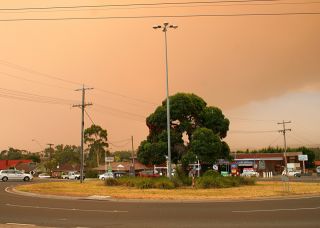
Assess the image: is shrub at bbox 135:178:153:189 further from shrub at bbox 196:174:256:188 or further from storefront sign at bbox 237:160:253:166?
storefront sign at bbox 237:160:253:166

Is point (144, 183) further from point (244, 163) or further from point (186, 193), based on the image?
point (244, 163)

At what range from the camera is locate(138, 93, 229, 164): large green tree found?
4369 centimetres

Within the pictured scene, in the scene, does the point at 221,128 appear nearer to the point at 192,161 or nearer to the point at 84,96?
the point at 192,161

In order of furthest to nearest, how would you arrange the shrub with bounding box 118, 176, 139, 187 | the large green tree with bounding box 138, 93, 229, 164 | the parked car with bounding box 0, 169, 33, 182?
the parked car with bounding box 0, 169, 33, 182, the large green tree with bounding box 138, 93, 229, 164, the shrub with bounding box 118, 176, 139, 187

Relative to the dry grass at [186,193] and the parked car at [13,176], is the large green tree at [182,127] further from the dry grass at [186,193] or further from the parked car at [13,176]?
the parked car at [13,176]

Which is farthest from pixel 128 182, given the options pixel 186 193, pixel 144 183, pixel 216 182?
pixel 186 193

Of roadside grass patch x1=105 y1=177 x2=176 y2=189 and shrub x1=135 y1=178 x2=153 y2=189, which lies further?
shrub x1=135 y1=178 x2=153 y2=189

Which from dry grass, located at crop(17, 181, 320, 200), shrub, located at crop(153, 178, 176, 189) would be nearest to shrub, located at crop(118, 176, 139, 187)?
shrub, located at crop(153, 178, 176, 189)

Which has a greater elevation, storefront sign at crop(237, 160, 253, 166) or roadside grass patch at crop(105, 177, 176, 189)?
storefront sign at crop(237, 160, 253, 166)

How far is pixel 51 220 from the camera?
15281mm

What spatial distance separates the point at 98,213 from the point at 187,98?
2866 cm

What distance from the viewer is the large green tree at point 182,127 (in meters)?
43.7

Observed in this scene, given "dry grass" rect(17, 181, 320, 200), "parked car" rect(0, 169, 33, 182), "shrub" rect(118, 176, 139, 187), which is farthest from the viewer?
"parked car" rect(0, 169, 33, 182)

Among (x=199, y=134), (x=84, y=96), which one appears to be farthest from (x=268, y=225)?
(x=84, y=96)
